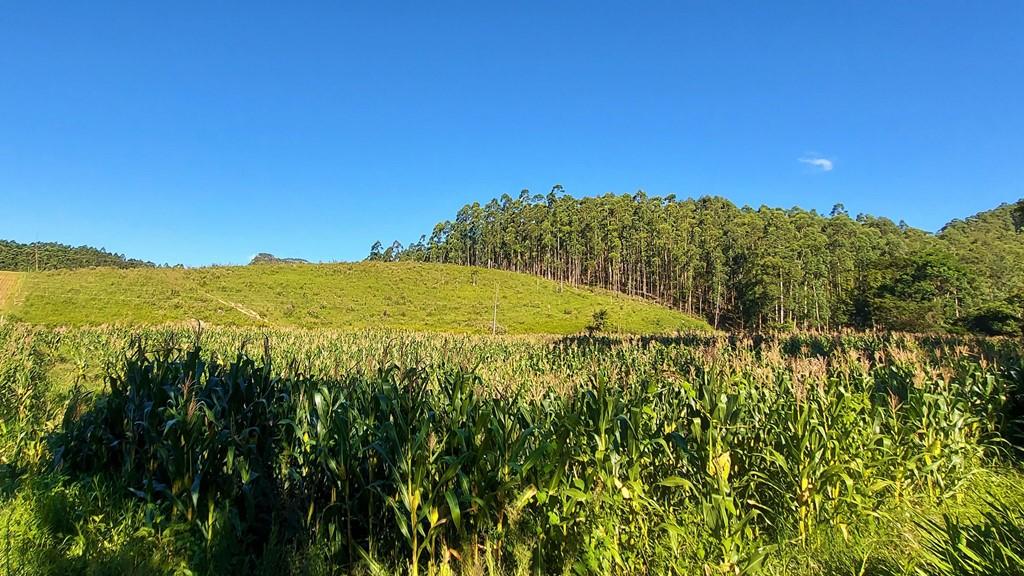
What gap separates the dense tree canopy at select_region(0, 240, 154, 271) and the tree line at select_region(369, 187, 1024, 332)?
75.4 metres

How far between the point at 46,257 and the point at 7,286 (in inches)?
3024

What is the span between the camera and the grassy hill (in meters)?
38.1

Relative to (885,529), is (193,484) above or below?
above

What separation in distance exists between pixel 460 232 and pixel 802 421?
10667 centimetres

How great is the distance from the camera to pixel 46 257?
97000 mm

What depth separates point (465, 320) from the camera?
50844mm

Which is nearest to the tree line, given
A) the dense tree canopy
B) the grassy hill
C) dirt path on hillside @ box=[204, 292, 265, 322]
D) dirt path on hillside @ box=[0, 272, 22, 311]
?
the grassy hill

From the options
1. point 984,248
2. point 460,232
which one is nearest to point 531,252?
point 460,232

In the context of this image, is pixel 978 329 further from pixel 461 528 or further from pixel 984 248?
pixel 461 528

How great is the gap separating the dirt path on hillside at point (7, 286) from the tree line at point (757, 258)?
68.8 m

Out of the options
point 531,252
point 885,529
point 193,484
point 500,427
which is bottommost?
point 885,529

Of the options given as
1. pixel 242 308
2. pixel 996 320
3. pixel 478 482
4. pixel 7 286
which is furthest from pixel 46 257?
pixel 996 320

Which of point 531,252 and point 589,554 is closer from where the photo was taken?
point 589,554

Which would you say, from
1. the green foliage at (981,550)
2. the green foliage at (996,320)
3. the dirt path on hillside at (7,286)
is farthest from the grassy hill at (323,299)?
the green foliage at (981,550)
